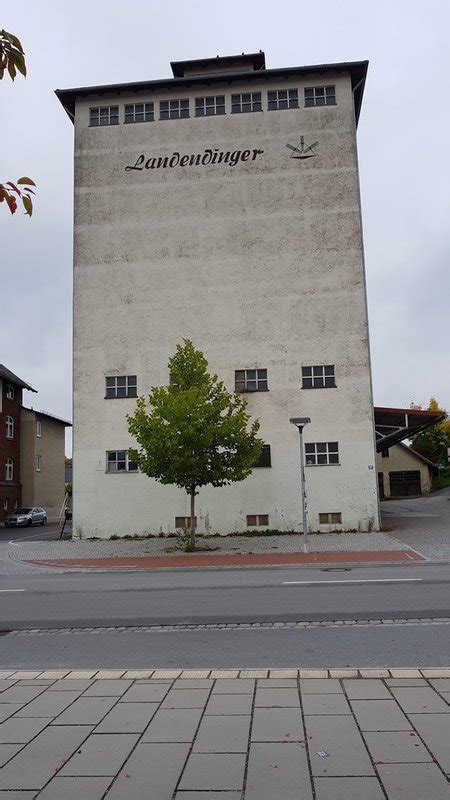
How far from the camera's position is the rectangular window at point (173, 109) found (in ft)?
98.5

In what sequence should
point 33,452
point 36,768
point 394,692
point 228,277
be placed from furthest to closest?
point 33,452
point 228,277
point 394,692
point 36,768

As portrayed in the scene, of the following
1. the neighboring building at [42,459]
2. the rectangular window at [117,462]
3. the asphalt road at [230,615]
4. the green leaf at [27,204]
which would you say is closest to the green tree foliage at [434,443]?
the neighboring building at [42,459]

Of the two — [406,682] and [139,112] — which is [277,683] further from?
[139,112]

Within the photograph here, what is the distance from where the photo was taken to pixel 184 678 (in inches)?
245

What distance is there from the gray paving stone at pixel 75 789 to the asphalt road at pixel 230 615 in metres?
3.12

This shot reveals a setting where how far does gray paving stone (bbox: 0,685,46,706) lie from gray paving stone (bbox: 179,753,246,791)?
200 centimetres

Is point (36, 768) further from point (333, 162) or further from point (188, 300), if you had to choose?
point (333, 162)

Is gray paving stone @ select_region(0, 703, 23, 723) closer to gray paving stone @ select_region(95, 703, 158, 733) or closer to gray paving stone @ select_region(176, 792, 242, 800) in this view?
gray paving stone @ select_region(95, 703, 158, 733)

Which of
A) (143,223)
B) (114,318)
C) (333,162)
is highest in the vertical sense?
(333,162)

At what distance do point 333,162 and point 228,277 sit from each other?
6.55 meters

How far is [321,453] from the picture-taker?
2706cm

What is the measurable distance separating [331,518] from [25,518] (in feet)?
88.4

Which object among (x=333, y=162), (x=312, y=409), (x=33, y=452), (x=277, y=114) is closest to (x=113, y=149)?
(x=277, y=114)


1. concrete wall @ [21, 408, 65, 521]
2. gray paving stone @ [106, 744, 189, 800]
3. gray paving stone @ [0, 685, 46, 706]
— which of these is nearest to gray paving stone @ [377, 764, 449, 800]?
gray paving stone @ [106, 744, 189, 800]
